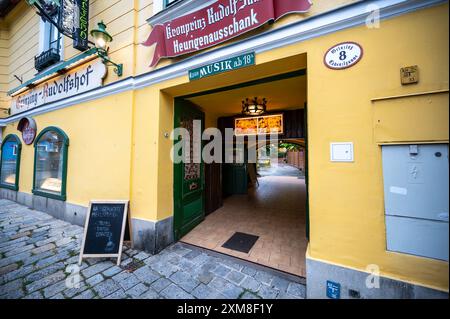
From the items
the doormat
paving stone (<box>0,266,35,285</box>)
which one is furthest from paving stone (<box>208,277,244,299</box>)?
paving stone (<box>0,266,35,285</box>)

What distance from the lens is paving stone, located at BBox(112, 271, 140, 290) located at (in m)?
2.44

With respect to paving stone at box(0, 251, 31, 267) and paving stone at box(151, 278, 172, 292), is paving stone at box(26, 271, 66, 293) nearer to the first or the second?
paving stone at box(0, 251, 31, 267)

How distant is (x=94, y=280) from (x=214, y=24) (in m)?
4.41

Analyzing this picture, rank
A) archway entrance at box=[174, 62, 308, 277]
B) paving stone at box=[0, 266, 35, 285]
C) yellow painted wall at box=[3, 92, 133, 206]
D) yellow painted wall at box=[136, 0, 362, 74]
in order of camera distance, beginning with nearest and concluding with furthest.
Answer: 1. yellow painted wall at box=[136, 0, 362, 74]
2. paving stone at box=[0, 266, 35, 285]
3. archway entrance at box=[174, 62, 308, 277]
4. yellow painted wall at box=[3, 92, 133, 206]

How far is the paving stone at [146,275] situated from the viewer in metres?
2.54

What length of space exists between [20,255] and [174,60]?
4600mm

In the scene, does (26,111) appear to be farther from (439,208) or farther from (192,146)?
(439,208)

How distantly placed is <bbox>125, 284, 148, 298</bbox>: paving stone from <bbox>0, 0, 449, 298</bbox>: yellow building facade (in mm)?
850

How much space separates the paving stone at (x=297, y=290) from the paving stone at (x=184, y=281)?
1305 millimetres

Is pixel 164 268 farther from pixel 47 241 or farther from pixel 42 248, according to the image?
pixel 47 241

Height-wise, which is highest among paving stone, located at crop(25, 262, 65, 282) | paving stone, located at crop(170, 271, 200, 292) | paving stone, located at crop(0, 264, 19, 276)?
paving stone, located at crop(0, 264, 19, 276)

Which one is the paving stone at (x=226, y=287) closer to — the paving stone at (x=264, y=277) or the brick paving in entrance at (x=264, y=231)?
the paving stone at (x=264, y=277)

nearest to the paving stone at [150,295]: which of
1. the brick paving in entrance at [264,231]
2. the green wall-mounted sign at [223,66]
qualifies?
the brick paving in entrance at [264,231]

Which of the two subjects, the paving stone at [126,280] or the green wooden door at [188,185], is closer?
the paving stone at [126,280]
